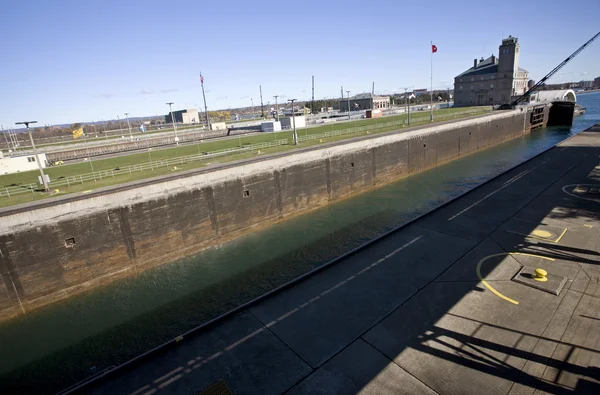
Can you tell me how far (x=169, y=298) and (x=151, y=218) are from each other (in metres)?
6.18

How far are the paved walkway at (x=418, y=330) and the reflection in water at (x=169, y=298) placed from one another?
199 inches

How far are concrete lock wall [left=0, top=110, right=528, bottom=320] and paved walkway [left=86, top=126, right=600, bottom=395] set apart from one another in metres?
11.9

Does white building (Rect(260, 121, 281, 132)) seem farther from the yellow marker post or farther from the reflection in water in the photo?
the yellow marker post

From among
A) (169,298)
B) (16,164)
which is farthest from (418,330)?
(16,164)

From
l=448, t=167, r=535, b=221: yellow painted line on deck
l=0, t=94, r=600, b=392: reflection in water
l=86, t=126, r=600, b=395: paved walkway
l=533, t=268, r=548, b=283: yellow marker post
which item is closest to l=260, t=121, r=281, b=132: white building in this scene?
l=0, t=94, r=600, b=392: reflection in water

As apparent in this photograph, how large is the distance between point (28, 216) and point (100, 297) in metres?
6.01

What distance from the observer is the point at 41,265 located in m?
18.6

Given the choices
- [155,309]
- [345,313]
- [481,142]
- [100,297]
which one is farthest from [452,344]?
[481,142]

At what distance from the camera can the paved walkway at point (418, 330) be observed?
31.8 ft

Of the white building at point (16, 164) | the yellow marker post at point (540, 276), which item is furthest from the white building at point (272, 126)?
the yellow marker post at point (540, 276)

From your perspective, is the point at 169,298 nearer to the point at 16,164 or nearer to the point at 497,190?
the point at 497,190

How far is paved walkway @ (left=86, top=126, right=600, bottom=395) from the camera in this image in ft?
31.8

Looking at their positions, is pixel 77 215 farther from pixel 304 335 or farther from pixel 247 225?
pixel 304 335

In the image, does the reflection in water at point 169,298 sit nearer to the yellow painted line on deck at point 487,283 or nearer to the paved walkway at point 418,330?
the paved walkway at point 418,330
